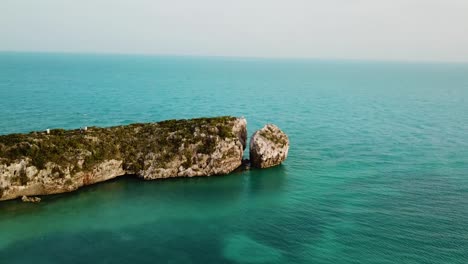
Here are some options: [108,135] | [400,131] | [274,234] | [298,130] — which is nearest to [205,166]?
[108,135]

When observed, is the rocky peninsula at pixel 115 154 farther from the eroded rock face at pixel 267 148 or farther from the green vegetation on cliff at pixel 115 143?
→ the eroded rock face at pixel 267 148

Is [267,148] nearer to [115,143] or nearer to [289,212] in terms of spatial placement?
[289,212]

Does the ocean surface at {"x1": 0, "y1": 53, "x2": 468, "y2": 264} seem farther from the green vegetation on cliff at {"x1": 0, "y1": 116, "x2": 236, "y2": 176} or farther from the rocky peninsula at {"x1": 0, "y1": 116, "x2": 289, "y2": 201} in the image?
the green vegetation on cliff at {"x1": 0, "y1": 116, "x2": 236, "y2": 176}

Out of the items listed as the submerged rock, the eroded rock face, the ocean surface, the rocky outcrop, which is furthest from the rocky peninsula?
the eroded rock face

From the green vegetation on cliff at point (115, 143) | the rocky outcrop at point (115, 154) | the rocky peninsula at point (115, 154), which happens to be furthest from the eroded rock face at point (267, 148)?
the green vegetation on cliff at point (115, 143)

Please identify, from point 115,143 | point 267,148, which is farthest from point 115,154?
point 267,148

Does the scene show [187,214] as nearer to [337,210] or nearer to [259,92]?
[337,210]

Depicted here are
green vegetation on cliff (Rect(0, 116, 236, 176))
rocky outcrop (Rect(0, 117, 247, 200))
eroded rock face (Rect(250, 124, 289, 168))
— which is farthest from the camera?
Result: eroded rock face (Rect(250, 124, 289, 168))
